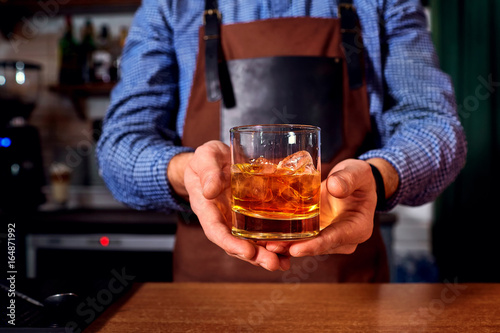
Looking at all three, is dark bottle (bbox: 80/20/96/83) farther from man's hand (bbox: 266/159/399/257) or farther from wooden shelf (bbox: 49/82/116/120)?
man's hand (bbox: 266/159/399/257)

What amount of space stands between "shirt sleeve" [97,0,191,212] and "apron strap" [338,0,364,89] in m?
0.53

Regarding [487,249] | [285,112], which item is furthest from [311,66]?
[487,249]

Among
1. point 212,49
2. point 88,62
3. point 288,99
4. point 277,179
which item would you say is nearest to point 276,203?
point 277,179

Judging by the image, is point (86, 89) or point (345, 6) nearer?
point (345, 6)

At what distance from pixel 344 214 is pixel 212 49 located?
0.67 m

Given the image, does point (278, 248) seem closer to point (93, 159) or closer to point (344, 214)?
point (344, 214)

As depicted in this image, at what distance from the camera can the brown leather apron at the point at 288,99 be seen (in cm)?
127

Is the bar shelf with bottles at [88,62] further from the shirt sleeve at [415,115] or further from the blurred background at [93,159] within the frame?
the shirt sleeve at [415,115]

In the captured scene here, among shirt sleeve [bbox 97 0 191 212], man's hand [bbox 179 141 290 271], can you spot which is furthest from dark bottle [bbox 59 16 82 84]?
Answer: man's hand [bbox 179 141 290 271]

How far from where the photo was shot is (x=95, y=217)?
231 centimetres

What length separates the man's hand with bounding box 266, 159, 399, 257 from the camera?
0.77 meters

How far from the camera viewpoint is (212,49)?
51.4 inches

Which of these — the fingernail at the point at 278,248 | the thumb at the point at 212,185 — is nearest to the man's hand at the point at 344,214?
the fingernail at the point at 278,248

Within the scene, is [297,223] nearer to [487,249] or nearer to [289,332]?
[289,332]
